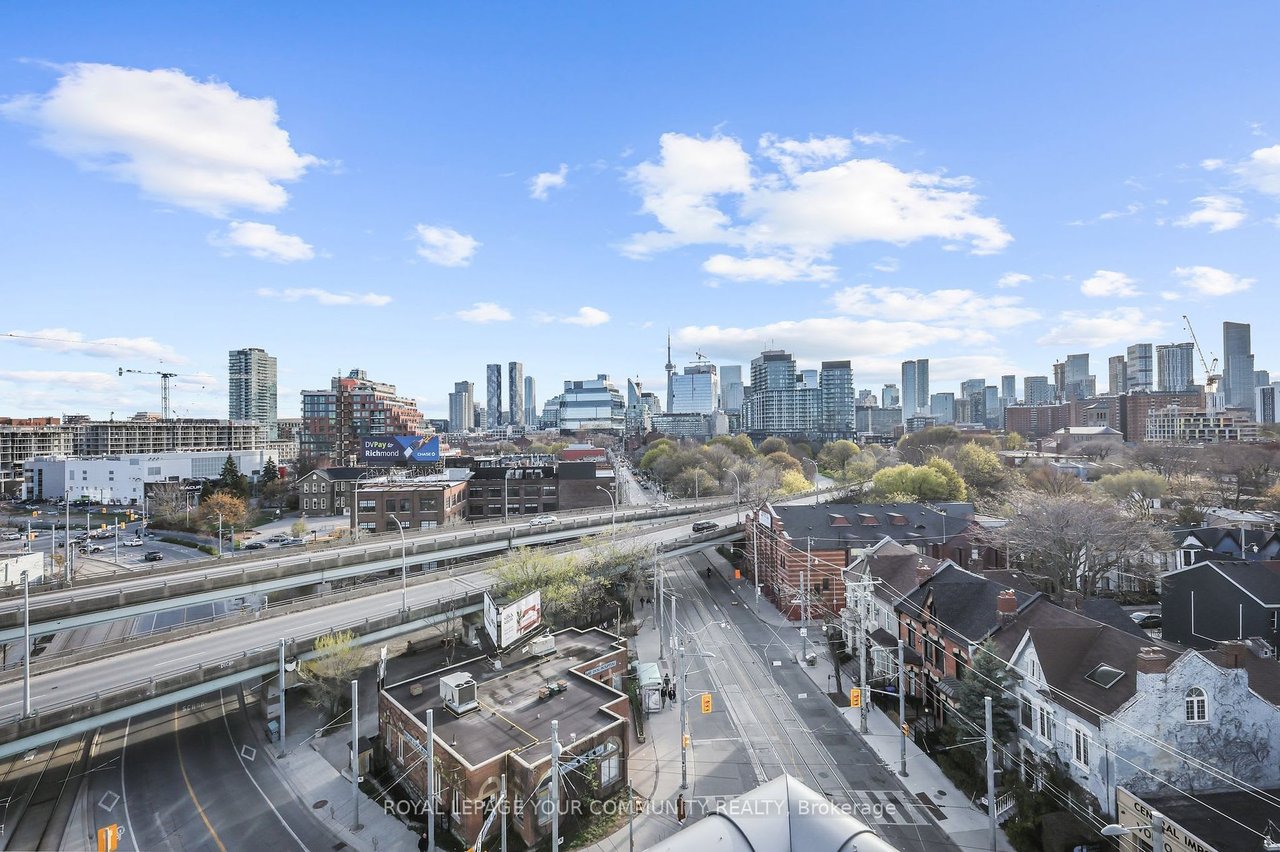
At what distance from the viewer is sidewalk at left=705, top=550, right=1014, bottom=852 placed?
23.8m

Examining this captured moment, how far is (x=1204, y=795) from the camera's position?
69.4ft

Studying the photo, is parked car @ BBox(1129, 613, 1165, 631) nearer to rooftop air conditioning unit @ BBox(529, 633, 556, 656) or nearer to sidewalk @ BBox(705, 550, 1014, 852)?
sidewalk @ BBox(705, 550, 1014, 852)

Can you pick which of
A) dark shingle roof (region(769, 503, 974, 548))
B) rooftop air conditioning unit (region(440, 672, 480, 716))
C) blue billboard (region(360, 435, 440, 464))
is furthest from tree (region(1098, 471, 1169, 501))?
blue billboard (region(360, 435, 440, 464))

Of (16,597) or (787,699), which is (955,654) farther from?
(16,597)

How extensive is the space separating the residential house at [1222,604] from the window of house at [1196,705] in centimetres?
2065

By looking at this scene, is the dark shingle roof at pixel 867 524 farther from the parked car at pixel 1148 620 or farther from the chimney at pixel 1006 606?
the chimney at pixel 1006 606

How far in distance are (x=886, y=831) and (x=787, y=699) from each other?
1241cm

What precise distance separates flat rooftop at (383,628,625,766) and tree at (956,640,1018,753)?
50.2ft

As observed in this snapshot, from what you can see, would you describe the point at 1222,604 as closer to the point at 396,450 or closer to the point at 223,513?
the point at 396,450

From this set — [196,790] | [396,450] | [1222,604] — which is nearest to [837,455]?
[396,450]

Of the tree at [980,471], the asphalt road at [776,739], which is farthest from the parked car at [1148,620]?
the tree at [980,471]

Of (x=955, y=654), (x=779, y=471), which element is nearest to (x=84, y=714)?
(x=955, y=654)

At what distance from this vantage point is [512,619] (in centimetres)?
3528

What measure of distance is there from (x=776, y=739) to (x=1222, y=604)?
3048 centimetres
